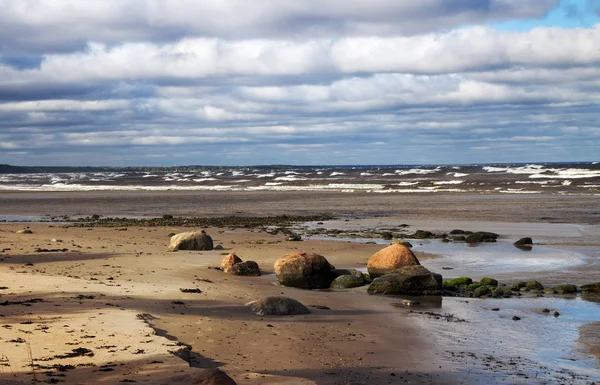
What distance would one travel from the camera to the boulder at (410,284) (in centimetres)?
1853

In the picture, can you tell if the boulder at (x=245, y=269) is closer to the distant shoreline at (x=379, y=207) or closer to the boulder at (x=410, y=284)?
the boulder at (x=410, y=284)

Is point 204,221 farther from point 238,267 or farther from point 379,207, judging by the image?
point 238,267

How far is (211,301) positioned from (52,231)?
64.6 ft

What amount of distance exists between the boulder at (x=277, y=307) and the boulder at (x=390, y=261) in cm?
570

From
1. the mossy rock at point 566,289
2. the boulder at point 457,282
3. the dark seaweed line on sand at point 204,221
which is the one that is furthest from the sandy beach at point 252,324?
the dark seaweed line on sand at point 204,221

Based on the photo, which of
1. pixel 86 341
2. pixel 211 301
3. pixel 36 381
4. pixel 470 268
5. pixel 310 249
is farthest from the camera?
pixel 310 249

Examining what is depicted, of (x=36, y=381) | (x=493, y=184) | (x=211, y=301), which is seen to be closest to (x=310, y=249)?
(x=211, y=301)

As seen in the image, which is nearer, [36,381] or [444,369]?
[36,381]

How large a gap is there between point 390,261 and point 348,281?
1.58 meters

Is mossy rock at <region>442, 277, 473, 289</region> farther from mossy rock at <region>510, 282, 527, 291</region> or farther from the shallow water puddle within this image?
the shallow water puddle

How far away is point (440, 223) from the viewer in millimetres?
38969

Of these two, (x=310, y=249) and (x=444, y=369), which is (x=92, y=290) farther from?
(x=310, y=249)

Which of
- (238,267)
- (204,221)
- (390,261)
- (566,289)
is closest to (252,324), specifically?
(238,267)

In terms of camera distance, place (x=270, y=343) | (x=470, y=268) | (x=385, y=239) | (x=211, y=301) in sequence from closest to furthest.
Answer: (x=270, y=343) → (x=211, y=301) → (x=470, y=268) → (x=385, y=239)
